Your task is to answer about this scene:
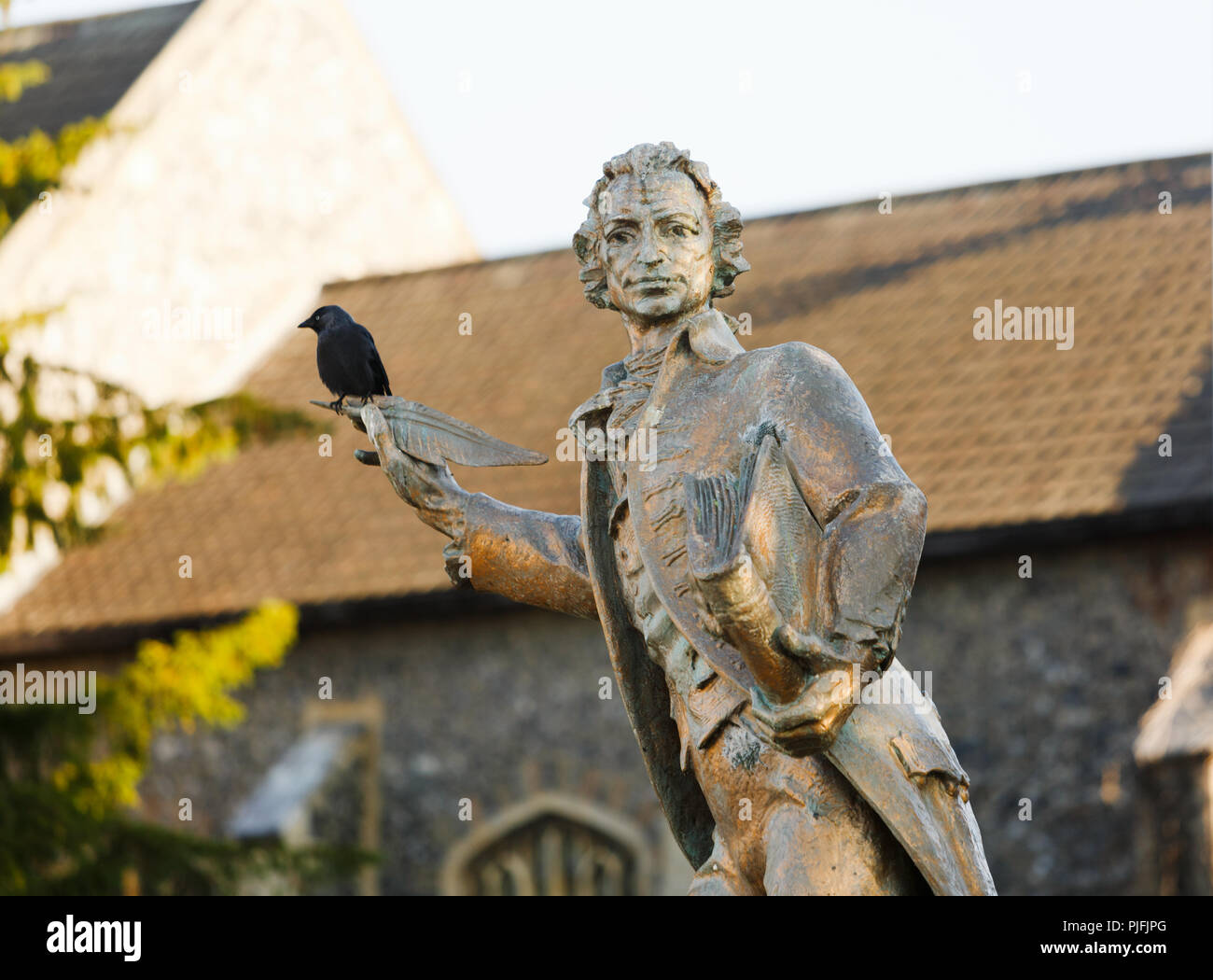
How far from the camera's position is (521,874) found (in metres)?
17.0

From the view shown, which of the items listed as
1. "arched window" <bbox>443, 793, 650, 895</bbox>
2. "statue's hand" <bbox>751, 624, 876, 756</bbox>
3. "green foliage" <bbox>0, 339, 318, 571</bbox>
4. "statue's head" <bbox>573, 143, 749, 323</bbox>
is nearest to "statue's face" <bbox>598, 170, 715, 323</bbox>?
"statue's head" <bbox>573, 143, 749, 323</bbox>

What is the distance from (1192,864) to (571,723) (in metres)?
5.46

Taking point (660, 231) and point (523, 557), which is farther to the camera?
point (523, 557)

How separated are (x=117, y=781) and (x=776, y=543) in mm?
8815

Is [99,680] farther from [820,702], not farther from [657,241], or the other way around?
[820,702]

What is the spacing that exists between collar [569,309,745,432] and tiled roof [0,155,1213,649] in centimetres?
1222

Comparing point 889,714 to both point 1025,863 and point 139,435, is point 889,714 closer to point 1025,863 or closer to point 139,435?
point 139,435

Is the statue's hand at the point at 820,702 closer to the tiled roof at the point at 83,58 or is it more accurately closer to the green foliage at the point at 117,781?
the green foliage at the point at 117,781

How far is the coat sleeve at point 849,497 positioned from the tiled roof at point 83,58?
756 inches

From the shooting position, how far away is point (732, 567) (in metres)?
2.58

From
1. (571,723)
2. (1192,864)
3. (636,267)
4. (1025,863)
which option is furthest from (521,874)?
(636,267)

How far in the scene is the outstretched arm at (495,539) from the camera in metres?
3.37

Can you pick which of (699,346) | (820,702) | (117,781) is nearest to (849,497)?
(820,702)
